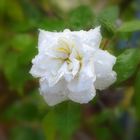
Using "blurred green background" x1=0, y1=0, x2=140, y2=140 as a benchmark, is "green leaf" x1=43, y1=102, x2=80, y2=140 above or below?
below

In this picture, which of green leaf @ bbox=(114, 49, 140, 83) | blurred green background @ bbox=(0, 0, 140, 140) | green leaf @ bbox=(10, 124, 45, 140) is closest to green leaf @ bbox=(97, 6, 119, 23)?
blurred green background @ bbox=(0, 0, 140, 140)

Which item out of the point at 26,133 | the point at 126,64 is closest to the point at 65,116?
the point at 126,64

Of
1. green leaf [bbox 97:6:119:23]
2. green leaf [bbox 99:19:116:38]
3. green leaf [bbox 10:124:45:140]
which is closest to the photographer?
green leaf [bbox 99:19:116:38]

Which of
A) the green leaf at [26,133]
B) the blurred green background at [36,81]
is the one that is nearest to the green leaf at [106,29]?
the blurred green background at [36,81]

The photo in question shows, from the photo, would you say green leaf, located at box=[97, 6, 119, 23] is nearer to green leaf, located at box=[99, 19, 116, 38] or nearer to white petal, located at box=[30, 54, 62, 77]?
green leaf, located at box=[99, 19, 116, 38]

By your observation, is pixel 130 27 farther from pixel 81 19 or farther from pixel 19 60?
pixel 19 60

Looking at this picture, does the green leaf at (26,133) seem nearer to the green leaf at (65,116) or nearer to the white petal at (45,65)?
the green leaf at (65,116)

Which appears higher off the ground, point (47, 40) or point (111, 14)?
point (111, 14)

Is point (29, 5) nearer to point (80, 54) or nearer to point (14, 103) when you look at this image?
point (14, 103)
